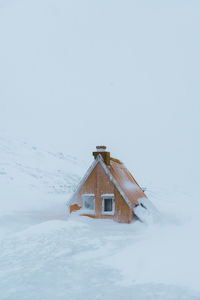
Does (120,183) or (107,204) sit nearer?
(120,183)

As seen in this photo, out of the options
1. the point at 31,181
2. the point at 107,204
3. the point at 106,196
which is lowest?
the point at 107,204

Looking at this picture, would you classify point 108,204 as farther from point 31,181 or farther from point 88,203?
point 31,181

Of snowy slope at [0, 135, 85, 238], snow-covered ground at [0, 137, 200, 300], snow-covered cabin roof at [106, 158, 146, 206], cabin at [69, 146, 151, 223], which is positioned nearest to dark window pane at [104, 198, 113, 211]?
cabin at [69, 146, 151, 223]

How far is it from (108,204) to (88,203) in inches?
49.7

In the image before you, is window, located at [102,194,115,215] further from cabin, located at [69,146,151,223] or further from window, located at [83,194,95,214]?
window, located at [83,194,95,214]

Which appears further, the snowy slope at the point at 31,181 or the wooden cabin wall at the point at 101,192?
the snowy slope at the point at 31,181

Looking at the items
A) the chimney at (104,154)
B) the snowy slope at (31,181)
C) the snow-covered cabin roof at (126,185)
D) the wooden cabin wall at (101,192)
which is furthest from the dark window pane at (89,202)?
the snowy slope at (31,181)

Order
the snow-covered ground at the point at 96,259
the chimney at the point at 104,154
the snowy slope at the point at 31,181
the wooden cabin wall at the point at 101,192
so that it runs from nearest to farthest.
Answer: the snow-covered ground at the point at 96,259 → the wooden cabin wall at the point at 101,192 → the chimney at the point at 104,154 → the snowy slope at the point at 31,181

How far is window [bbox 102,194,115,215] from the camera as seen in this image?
17406 mm

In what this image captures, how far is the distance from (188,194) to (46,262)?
3430cm

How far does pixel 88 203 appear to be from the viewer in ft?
60.5

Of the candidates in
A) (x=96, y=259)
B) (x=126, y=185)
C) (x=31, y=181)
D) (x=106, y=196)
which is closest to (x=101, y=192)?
(x=106, y=196)

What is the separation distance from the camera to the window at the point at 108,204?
17406 mm

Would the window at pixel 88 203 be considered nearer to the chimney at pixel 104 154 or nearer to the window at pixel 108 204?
the window at pixel 108 204
